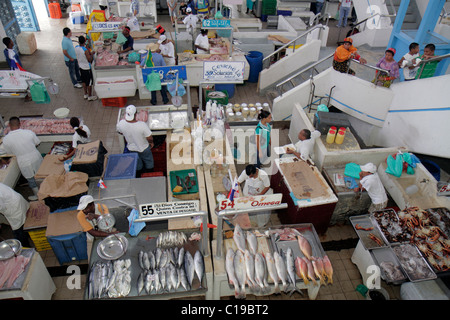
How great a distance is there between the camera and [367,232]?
607cm

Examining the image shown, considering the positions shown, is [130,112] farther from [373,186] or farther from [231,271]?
[373,186]

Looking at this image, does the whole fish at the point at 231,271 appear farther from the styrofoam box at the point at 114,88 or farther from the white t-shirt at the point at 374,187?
the styrofoam box at the point at 114,88

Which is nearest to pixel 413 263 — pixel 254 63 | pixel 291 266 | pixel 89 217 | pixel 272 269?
pixel 291 266

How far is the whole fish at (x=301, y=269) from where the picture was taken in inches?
179

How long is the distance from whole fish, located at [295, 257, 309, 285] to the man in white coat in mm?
4918

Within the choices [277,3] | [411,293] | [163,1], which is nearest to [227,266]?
[411,293]

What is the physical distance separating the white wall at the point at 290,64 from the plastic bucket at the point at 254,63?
0.72 metres

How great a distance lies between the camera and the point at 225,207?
4.12 meters

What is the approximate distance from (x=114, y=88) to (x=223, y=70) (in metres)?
4.50

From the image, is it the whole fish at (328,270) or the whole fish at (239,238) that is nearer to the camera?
the whole fish at (328,270)

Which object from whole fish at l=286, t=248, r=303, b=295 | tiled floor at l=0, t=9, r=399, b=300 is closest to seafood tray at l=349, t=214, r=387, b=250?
tiled floor at l=0, t=9, r=399, b=300

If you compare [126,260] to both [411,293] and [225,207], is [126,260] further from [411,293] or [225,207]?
[411,293]

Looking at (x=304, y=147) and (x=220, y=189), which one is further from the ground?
(x=304, y=147)

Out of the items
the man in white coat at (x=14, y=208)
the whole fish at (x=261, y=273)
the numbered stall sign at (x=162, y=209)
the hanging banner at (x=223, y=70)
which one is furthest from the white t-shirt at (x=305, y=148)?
the man in white coat at (x=14, y=208)
